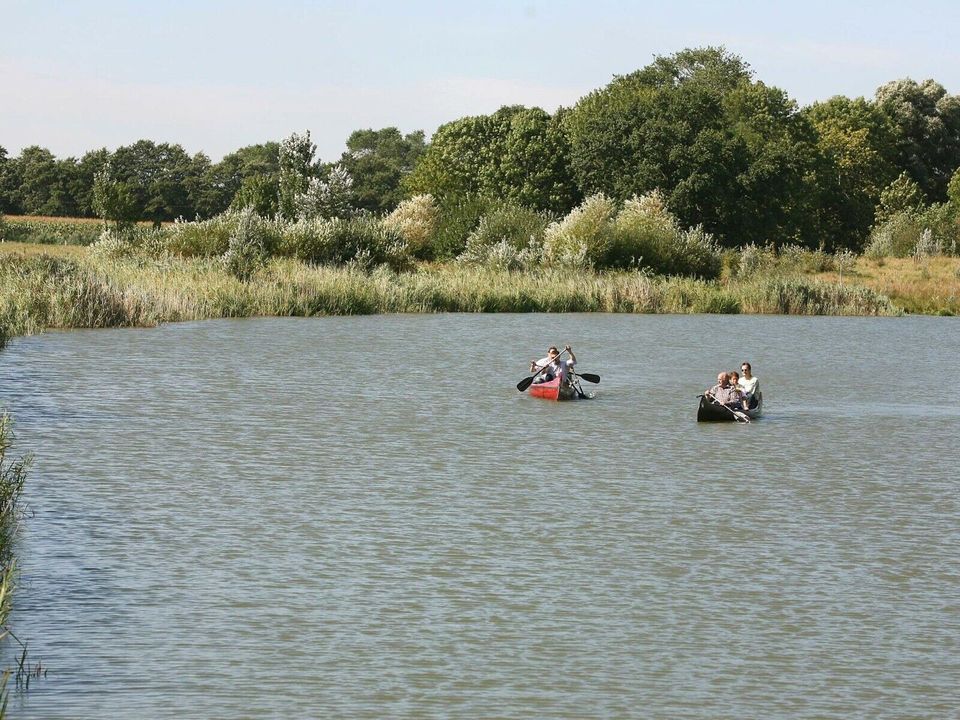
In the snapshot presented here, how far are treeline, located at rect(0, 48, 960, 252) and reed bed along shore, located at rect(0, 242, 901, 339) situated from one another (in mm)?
13102

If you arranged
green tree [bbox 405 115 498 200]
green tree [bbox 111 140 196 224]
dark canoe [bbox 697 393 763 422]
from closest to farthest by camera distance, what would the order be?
dark canoe [bbox 697 393 763 422] < green tree [bbox 405 115 498 200] < green tree [bbox 111 140 196 224]

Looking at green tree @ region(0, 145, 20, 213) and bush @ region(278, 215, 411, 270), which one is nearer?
bush @ region(278, 215, 411, 270)

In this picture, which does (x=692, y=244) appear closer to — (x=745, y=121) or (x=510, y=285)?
(x=510, y=285)

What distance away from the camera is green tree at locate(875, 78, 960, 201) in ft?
367

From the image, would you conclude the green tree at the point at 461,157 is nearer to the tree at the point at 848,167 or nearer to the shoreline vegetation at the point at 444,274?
the shoreline vegetation at the point at 444,274

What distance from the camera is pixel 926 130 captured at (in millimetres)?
114125

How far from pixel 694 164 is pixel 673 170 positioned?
1.40 m

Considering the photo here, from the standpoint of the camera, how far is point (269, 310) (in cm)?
4928

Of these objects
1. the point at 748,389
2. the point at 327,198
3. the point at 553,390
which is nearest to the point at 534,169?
the point at 327,198

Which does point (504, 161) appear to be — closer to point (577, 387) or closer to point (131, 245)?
point (131, 245)

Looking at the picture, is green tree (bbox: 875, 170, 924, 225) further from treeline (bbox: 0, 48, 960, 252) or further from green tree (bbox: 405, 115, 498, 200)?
green tree (bbox: 405, 115, 498, 200)

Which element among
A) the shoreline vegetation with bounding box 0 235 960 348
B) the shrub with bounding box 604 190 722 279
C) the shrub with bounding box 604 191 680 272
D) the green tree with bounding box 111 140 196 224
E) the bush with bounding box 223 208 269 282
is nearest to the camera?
the shoreline vegetation with bounding box 0 235 960 348

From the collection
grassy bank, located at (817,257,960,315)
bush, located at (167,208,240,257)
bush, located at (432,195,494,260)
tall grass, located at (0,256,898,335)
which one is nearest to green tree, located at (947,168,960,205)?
grassy bank, located at (817,257,960,315)

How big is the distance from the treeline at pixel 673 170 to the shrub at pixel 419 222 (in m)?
1.00
